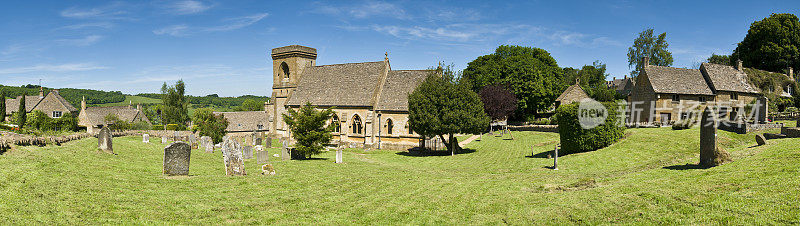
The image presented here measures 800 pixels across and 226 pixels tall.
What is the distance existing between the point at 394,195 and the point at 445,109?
19.1m

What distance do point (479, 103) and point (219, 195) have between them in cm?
2441

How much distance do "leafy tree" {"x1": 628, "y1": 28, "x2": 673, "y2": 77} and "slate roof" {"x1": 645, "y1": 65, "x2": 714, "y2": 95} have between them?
18902mm

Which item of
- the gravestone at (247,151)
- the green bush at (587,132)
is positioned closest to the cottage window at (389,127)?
the gravestone at (247,151)

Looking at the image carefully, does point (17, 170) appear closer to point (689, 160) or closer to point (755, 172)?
point (755, 172)

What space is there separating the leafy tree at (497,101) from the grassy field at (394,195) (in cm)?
3594

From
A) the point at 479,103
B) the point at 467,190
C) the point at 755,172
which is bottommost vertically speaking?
the point at 467,190

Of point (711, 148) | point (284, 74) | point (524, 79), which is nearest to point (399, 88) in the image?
point (284, 74)

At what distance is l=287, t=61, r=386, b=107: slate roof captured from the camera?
44.6 metres

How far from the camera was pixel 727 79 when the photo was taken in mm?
49406

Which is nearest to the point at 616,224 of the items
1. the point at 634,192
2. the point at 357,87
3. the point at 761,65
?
the point at 634,192

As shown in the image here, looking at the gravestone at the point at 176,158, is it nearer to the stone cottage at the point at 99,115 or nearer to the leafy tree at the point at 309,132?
the leafy tree at the point at 309,132

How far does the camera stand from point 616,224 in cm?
985

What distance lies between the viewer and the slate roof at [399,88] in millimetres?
42750

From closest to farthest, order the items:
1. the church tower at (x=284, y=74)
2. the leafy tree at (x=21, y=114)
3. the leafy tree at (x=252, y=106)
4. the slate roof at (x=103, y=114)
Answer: the church tower at (x=284, y=74) < the leafy tree at (x=21, y=114) < the slate roof at (x=103, y=114) < the leafy tree at (x=252, y=106)
